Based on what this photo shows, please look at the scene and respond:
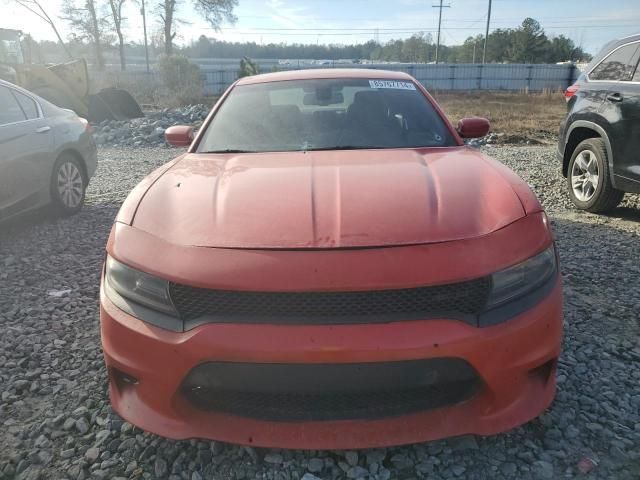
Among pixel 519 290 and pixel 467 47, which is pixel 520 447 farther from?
pixel 467 47

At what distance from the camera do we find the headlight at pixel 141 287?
6.06ft

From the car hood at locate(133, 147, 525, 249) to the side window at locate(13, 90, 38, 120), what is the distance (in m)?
3.50

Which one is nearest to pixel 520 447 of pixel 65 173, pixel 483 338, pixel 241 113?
pixel 483 338

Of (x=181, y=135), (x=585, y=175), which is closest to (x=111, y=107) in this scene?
(x=181, y=135)

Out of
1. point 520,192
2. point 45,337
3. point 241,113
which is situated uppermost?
point 241,113

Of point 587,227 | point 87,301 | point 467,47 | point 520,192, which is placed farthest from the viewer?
point 467,47

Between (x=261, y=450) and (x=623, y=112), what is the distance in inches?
183

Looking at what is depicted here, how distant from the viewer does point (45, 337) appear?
10.2 ft

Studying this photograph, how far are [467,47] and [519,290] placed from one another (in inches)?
2849

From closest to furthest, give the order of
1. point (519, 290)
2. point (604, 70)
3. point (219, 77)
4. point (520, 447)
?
point (519, 290) < point (520, 447) < point (604, 70) < point (219, 77)

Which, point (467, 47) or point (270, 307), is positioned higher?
point (467, 47)

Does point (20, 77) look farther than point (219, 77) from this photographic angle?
No

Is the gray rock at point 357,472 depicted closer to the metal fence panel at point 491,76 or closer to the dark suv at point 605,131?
the dark suv at point 605,131

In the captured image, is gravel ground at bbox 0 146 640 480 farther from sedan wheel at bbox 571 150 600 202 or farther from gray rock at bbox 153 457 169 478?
sedan wheel at bbox 571 150 600 202
